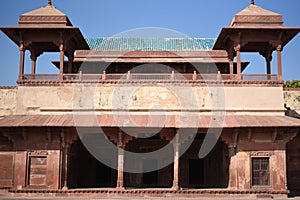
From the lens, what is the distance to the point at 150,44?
2881cm

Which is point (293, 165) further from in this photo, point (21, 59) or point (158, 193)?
point (21, 59)

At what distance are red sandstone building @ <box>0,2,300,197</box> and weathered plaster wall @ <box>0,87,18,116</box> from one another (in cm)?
6

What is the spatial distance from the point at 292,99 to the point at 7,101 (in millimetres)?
17430

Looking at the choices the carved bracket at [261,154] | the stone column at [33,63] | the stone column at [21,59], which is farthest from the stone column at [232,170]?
the stone column at [33,63]

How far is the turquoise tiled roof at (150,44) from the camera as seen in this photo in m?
27.9

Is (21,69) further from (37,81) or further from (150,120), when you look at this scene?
(150,120)

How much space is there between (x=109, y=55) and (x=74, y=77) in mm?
5601

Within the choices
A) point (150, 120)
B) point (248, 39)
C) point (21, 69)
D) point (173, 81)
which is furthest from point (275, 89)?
point (21, 69)

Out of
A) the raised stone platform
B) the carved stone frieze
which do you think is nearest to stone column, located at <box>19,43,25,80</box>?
the carved stone frieze

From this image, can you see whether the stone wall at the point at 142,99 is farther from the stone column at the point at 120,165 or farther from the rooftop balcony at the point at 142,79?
the stone column at the point at 120,165

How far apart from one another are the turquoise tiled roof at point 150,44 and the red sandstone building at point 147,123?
5.74 meters

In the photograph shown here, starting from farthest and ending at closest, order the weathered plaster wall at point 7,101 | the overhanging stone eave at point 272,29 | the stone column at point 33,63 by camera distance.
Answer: the weathered plaster wall at point 7,101 < the stone column at point 33,63 < the overhanging stone eave at point 272,29

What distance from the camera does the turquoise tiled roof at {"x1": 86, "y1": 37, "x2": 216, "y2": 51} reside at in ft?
91.5

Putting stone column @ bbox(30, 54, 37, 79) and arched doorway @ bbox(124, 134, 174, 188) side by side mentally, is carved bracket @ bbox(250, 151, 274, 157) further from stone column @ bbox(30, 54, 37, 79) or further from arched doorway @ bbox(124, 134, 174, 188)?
stone column @ bbox(30, 54, 37, 79)
